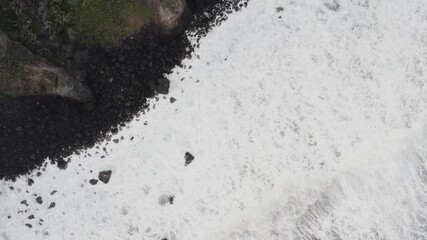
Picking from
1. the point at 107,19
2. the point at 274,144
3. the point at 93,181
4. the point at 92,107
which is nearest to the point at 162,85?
the point at 92,107

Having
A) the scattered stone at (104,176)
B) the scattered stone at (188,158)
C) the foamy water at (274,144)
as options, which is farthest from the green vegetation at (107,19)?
the scattered stone at (188,158)

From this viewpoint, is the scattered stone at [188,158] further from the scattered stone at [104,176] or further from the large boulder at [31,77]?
the large boulder at [31,77]

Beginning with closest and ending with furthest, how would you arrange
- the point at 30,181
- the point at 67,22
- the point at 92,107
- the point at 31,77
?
the point at 31,77 → the point at 67,22 → the point at 92,107 → the point at 30,181

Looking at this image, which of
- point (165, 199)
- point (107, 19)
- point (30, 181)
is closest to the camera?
point (107, 19)

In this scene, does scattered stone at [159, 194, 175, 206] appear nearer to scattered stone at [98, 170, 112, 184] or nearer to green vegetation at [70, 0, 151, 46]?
scattered stone at [98, 170, 112, 184]

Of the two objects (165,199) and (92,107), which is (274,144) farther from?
(92,107)

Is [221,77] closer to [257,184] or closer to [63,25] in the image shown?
[257,184]
